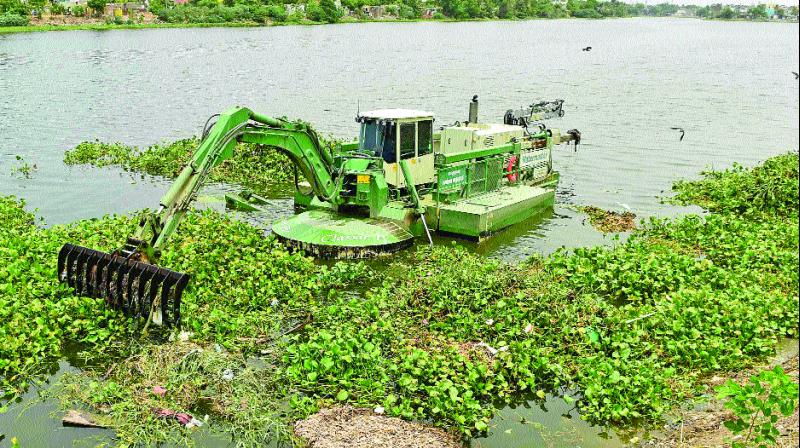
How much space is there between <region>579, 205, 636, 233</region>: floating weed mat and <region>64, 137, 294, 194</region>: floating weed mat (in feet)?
30.3

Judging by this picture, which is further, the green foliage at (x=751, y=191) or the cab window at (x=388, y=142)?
the green foliage at (x=751, y=191)

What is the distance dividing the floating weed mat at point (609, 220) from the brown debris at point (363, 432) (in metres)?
10.9

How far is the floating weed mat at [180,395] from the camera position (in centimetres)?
846

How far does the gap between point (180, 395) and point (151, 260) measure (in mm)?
2453

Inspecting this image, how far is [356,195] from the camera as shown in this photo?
1498cm

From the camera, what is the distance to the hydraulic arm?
33.4 ft

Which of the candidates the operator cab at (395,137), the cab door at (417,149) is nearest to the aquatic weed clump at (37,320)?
the operator cab at (395,137)

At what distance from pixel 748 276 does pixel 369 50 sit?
213ft

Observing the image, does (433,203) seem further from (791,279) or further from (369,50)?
(369,50)

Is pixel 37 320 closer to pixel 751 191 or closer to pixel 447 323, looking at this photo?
pixel 447 323

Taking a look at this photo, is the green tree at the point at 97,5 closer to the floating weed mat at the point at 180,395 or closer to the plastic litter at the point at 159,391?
the floating weed mat at the point at 180,395

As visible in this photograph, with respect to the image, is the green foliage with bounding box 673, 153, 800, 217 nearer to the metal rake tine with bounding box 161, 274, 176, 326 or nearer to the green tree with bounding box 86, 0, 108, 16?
the metal rake tine with bounding box 161, 274, 176, 326

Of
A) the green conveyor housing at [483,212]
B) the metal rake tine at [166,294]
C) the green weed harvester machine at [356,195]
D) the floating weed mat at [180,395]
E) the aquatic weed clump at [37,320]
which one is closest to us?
the floating weed mat at [180,395]

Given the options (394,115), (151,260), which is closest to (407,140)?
(394,115)
